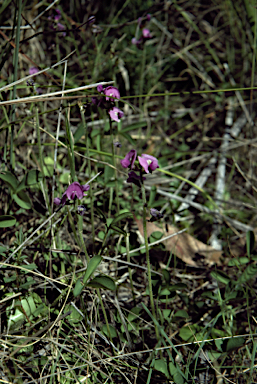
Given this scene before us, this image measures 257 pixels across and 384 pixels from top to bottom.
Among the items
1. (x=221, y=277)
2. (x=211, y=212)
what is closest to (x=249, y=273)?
(x=221, y=277)

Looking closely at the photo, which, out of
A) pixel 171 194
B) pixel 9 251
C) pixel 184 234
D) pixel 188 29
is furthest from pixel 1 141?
pixel 188 29

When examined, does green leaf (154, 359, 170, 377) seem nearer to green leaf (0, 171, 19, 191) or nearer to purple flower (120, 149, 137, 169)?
purple flower (120, 149, 137, 169)

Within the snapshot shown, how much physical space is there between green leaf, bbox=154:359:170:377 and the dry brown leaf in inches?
26.3

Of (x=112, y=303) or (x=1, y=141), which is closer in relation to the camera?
(x=112, y=303)

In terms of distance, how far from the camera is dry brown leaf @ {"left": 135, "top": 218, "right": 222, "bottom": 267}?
6.19 ft

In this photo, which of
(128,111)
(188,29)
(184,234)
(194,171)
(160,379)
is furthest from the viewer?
(188,29)

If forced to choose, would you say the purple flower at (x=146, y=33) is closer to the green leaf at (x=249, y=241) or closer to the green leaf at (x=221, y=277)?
the green leaf at (x=249, y=241)

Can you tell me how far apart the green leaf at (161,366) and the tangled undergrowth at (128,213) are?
1 centimetres

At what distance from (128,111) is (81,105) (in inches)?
59.7

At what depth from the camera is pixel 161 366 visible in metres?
1.24

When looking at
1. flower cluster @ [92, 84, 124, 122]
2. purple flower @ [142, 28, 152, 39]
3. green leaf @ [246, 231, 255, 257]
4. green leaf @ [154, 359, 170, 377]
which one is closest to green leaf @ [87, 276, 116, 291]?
green leaf @ [154, 359, 170, 377]

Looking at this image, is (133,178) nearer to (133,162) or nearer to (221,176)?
(133,162)

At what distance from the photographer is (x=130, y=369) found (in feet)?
4.27

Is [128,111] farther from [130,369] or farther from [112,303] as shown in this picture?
[130,369]
